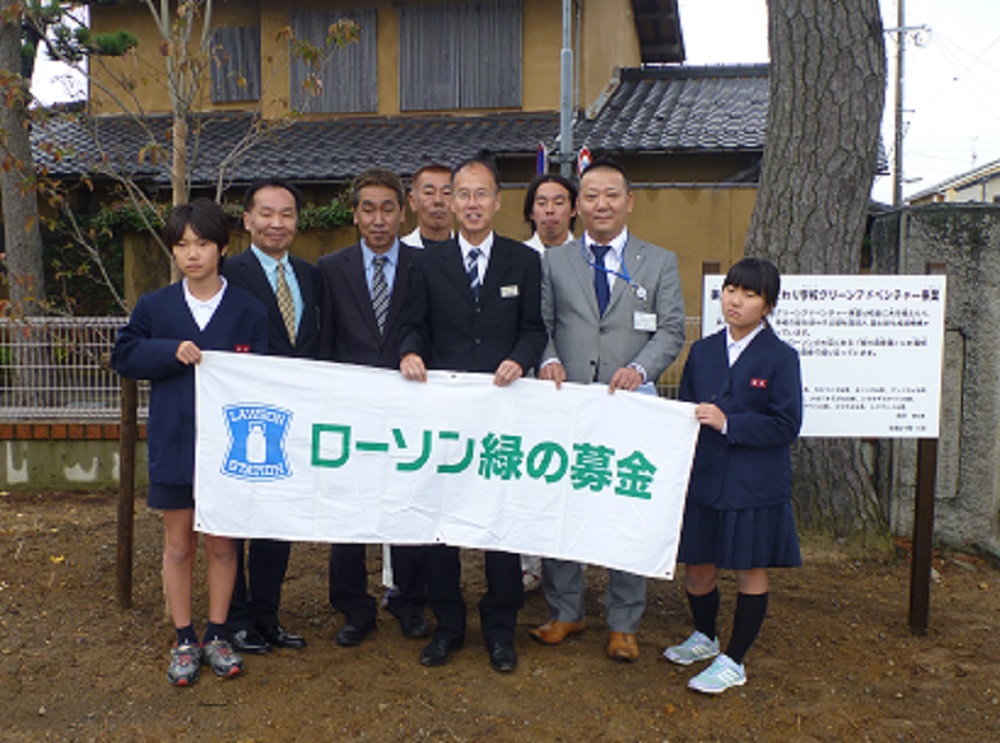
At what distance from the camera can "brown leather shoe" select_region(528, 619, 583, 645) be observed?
397 centimetres

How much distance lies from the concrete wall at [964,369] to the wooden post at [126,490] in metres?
4.59

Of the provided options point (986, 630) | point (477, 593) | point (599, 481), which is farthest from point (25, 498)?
point (986, 630)

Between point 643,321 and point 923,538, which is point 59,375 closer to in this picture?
point 643,321

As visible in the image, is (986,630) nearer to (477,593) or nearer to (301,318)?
(477,593)

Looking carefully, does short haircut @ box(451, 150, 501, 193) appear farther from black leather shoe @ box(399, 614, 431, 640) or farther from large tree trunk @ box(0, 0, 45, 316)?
large tree trunk @ box(0, 0, 45, 316)

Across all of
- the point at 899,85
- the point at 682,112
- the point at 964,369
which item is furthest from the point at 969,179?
the point at 964,369

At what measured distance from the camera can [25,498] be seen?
22.8ft

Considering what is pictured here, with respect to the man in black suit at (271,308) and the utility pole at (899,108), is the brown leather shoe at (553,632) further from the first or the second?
the utility pole at (899,108)

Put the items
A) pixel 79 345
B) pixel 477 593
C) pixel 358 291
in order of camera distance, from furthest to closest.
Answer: pixel 79 345 → pixel 477 593 → pixel 358 291

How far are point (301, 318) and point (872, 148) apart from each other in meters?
3.54

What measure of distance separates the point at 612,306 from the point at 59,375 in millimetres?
5009

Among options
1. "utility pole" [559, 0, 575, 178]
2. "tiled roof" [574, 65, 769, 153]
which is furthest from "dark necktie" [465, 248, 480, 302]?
"tiled roof" [574, 65, 769, 153]

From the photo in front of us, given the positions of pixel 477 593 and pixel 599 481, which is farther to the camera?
pixel 477 593

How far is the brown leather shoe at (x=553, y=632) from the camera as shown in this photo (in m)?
3.97
